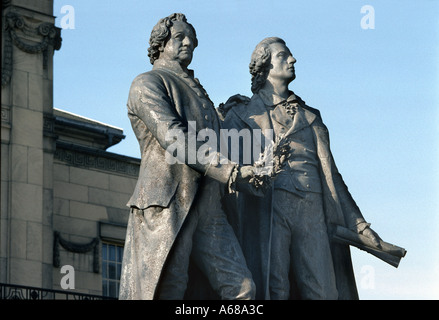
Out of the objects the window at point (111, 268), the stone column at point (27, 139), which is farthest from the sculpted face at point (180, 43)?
the window at point (111, 268)

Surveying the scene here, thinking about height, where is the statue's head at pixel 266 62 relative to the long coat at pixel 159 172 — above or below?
above

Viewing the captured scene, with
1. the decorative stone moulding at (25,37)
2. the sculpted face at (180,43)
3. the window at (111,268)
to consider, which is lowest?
the sculpted face at (180,43)

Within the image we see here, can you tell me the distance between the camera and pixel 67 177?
4453 cm

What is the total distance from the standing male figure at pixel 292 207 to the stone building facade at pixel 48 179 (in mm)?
20637

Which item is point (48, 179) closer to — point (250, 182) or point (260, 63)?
point (260, 63)

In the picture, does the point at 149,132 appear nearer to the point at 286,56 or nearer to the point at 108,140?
the point at 286,56

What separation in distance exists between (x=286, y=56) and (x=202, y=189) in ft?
7.16

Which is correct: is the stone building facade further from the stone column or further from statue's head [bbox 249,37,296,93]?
statue's head [bbox 249,37,296,93]

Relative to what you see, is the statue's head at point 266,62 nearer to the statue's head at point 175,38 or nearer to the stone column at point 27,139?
the statue's head at point 175,38

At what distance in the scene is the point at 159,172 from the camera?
17156 mm

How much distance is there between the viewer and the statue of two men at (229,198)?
55.8ft

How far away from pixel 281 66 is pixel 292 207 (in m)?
1.53

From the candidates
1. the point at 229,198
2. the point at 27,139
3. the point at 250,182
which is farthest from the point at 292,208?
the point at 27,139

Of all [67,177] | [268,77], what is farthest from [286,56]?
[67,177]
